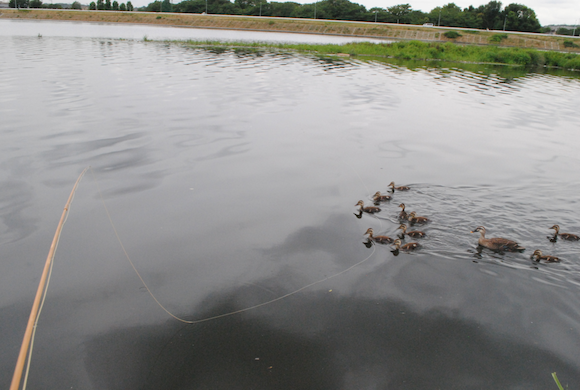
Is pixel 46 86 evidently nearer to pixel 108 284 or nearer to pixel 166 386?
pixel 108 284

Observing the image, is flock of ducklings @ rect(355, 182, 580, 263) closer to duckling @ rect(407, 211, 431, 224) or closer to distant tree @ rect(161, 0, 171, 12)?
duckling @ rect(407, 211, 431, 224)

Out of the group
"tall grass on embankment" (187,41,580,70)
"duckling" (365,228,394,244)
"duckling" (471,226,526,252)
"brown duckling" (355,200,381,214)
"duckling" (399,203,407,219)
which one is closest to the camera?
"duckling" (471,226,526,252)

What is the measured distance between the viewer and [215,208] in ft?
29.0

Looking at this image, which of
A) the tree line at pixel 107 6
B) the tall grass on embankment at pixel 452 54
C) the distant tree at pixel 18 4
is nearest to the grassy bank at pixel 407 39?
the tall grass on embankment at pixel 452 54

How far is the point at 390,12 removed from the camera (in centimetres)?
13338

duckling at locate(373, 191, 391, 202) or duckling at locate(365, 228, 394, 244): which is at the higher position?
duckling at locate(373, 191, 391, 202)

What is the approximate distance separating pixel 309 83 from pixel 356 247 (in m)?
20.9

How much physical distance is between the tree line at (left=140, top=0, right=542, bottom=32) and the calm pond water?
114 metres

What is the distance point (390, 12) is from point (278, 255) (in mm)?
142523

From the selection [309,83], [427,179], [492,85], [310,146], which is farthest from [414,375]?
[492,85]

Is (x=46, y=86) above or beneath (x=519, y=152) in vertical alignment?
above

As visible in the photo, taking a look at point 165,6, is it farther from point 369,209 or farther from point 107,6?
point 369,209

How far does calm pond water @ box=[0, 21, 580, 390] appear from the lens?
5.07 m

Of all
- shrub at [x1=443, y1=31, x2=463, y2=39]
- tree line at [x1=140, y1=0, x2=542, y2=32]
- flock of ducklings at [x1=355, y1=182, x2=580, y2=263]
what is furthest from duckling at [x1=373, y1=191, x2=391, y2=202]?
tree line at [x1=140, y1=0, x2=542, y2=32]
